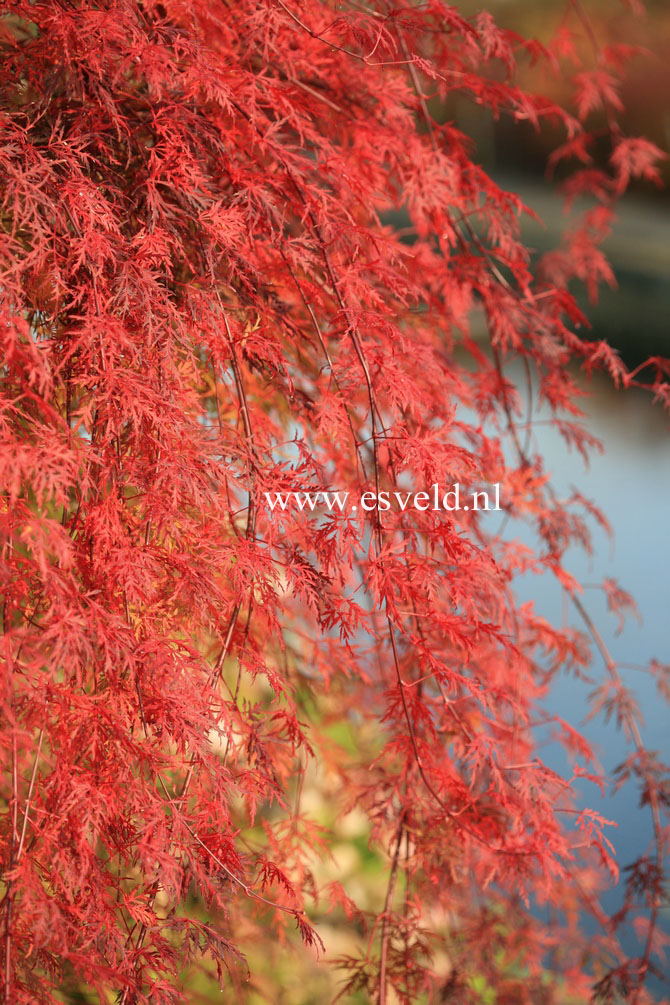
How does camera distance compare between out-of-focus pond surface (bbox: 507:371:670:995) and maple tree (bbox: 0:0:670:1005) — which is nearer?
maple tree (bbox: 0:0:670:1005)

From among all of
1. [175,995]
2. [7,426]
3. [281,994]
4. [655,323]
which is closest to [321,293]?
[7,426]

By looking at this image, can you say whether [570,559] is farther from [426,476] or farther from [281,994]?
[426,476]

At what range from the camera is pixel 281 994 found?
1509mm

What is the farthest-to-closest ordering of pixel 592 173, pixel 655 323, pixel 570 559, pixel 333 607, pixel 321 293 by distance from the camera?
pixel 655 323 → pixel 570 559 → pixel 592 173 → pixel 321 293 → pixel 333 607

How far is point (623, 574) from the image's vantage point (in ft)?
8.73

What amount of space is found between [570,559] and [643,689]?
0.42 m

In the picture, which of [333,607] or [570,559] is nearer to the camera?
[333,607]

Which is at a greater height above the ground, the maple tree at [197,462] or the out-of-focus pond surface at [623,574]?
the maple tree at [197,462]

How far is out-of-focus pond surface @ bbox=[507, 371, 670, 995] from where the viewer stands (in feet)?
7.71

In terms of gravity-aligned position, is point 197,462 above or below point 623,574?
above

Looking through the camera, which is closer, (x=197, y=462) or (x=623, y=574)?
(x=197, y=462)

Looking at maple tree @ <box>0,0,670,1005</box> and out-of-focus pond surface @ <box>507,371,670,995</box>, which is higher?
maple tree @ <box>0,0,670,1005</box>

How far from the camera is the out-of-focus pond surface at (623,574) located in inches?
92.5

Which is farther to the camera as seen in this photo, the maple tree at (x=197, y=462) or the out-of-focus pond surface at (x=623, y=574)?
the out-of-focus pond surface at (x=623, y=574)
